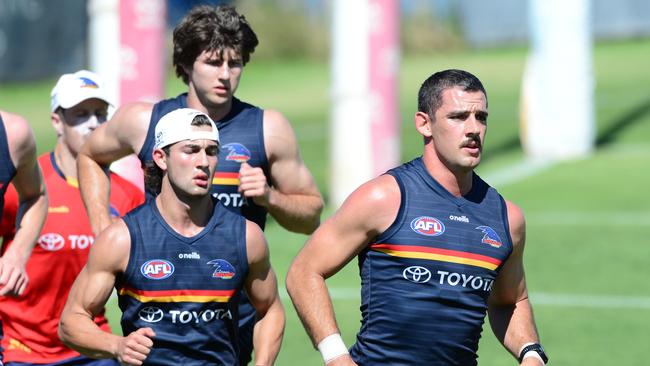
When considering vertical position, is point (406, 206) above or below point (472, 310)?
above

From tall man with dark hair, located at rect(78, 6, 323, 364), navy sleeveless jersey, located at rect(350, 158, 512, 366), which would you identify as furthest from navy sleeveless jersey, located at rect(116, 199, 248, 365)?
tall man with dark hair, located at rect(78, 6, 323, 364)

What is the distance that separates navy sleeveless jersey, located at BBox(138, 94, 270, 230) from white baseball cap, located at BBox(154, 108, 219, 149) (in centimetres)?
97

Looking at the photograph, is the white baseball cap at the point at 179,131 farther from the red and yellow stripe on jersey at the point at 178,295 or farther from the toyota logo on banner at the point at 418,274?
the toyota logo on banner at the point at 418,274

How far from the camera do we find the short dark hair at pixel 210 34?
766cm

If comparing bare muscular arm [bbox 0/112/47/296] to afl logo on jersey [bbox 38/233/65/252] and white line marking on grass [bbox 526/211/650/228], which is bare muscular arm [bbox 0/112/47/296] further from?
white line marking on grass [bbox 526/211/650/228]

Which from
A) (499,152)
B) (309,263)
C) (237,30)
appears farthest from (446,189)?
(499,152)

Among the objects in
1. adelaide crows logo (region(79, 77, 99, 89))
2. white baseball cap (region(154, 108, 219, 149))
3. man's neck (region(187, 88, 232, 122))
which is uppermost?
white baseball cap (region(154, 108, 219, 149))

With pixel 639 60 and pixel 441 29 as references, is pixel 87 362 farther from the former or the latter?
pixel 441 29

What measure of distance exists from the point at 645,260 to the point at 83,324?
10.2 metres

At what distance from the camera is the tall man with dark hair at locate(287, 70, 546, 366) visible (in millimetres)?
6391

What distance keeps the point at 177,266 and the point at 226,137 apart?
→ 136 centimetres

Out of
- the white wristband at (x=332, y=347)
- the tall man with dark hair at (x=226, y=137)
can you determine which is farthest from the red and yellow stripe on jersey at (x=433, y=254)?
the tall man with dark hair at (x=226, y=137)

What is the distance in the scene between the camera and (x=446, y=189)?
6.55m

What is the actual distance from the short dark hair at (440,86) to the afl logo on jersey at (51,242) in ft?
9.73
